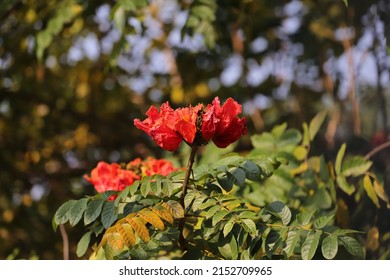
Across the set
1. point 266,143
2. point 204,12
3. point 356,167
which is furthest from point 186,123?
point 204,12

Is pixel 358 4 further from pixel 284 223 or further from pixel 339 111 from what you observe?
pixel 284 223

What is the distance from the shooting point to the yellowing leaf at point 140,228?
141 cm

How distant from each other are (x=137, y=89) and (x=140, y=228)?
296cm

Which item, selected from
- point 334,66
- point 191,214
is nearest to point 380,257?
point 191,214

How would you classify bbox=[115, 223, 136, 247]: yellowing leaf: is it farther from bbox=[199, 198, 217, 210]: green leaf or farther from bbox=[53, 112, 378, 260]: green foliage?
bbox=[199, 198, 217, 210]: green leaf

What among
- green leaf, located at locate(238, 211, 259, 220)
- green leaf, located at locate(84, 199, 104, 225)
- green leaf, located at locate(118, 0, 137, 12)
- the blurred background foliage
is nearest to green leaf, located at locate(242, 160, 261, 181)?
green leaf, located at locate(238, 211, 259, 220)

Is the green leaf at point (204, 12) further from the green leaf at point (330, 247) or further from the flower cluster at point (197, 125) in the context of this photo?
the green leaf at point (330, 247)

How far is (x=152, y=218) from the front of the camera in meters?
1.40

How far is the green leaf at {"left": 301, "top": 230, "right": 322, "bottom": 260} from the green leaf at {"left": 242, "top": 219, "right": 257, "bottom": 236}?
123 millimetres

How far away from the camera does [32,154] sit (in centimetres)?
389

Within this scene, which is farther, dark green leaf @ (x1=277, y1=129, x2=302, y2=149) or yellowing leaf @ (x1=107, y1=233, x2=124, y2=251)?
dark green leaf @ (x1=277, y1=129, x2=302, y2=149)

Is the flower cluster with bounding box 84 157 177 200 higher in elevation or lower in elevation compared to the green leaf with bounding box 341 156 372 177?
higher

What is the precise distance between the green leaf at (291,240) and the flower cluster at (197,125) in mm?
233

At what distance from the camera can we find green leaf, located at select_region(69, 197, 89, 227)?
150 cm
